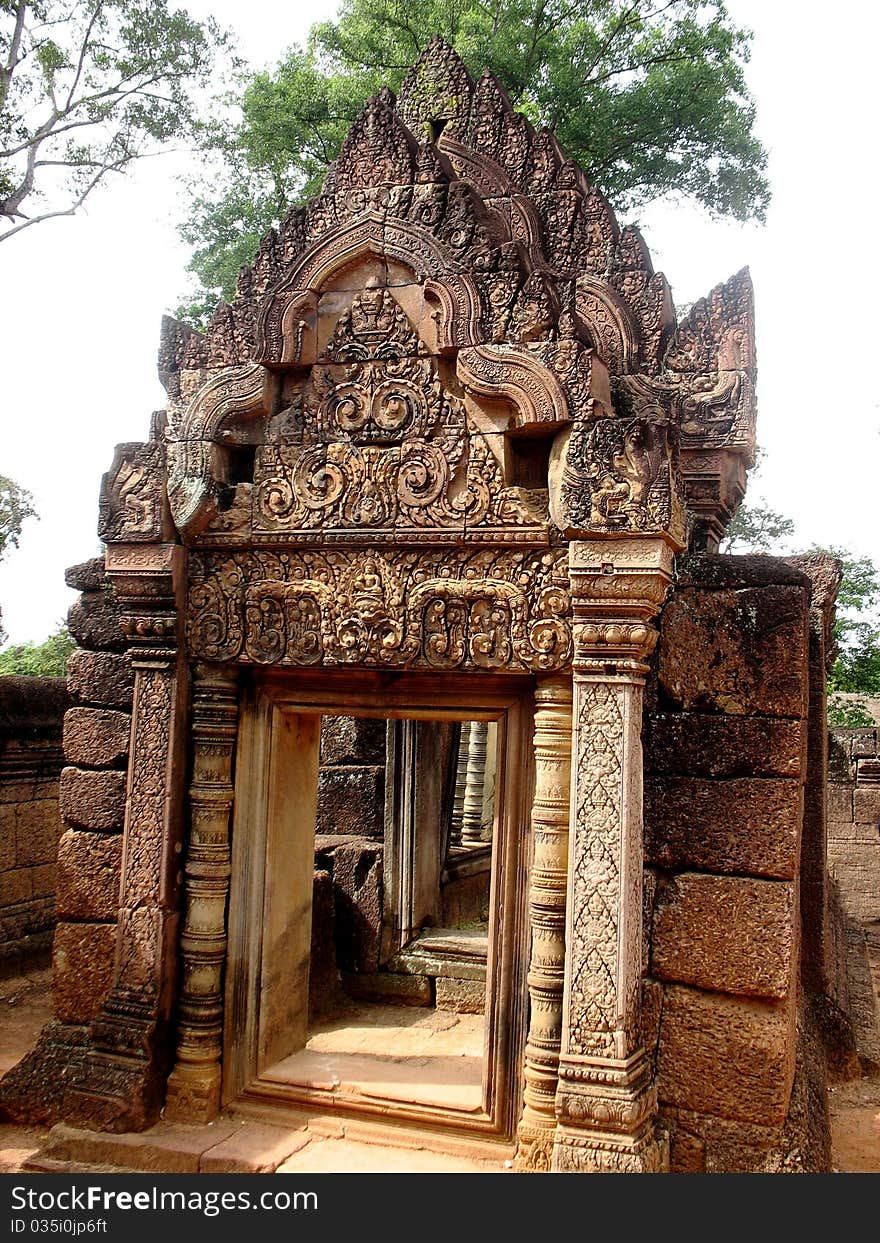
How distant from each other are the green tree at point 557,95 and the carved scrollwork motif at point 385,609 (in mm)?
12119

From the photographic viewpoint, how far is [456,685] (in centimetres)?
454

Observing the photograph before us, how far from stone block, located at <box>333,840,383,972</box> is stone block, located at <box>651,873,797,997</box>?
12.4 ft

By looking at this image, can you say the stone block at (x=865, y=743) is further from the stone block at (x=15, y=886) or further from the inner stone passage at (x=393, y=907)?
the stone block at (x=15, y=886)

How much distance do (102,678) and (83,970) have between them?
1.36 metres

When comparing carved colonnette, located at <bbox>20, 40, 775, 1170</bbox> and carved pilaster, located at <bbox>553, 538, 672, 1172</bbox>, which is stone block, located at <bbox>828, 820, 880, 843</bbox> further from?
carved pilaster, located at <bbox>553, 538, 672, 1172</bbox>

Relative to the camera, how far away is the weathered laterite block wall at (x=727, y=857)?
3.99 m

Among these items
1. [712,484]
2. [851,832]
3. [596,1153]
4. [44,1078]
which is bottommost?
Result: [44,1078]

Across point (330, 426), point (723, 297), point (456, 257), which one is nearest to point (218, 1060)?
point (330, 426)

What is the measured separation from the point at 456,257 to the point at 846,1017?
4.75 meters

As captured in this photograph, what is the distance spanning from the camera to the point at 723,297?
5.71 meters

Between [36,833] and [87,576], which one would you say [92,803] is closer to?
[87,576]

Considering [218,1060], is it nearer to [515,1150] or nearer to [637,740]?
[515,1150]

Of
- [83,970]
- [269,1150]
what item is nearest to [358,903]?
[83,970]

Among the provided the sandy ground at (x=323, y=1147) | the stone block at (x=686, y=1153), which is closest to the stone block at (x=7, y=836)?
the sandy ground at (x=323, y=1147)
